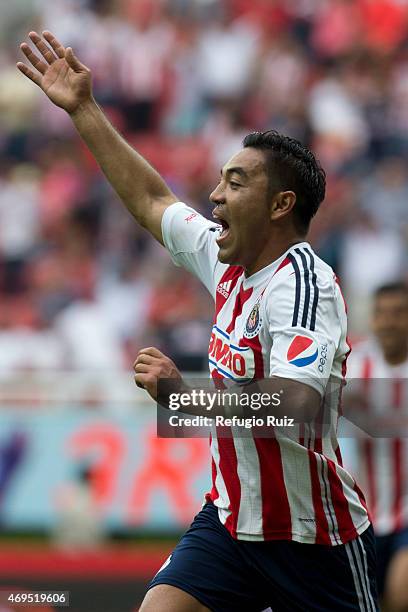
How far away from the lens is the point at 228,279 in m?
4.34

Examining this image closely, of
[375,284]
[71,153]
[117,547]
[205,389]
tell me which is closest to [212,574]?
[205,389]

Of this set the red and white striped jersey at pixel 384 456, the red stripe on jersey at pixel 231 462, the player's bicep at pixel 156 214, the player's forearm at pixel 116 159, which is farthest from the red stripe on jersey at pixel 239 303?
the red and white striped jersey at pixel 384 456

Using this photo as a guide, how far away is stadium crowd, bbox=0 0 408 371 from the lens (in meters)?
10.2

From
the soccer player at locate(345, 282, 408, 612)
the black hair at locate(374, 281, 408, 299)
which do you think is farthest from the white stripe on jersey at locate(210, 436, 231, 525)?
the black hair at locate(374, 281, 408, 299)

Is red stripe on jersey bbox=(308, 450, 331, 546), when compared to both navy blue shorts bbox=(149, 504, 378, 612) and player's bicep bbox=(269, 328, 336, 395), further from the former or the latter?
player's bicep bbox=(269, 328, 336, 395)

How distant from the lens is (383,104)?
11.6m

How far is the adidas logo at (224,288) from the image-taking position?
4.29 metres

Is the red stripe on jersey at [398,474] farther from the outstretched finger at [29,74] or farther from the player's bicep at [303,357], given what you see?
the outstretched finger at [29,74]

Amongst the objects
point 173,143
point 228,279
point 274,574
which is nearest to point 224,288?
point 228,279

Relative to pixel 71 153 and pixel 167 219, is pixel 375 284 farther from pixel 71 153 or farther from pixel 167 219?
pixel 167 219

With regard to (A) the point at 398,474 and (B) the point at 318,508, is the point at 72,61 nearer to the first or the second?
(B) the point at 318,508

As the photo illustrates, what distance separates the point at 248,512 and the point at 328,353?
672 millimetres

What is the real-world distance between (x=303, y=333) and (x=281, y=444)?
0.45 meters

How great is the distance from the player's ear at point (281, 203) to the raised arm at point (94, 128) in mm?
729
